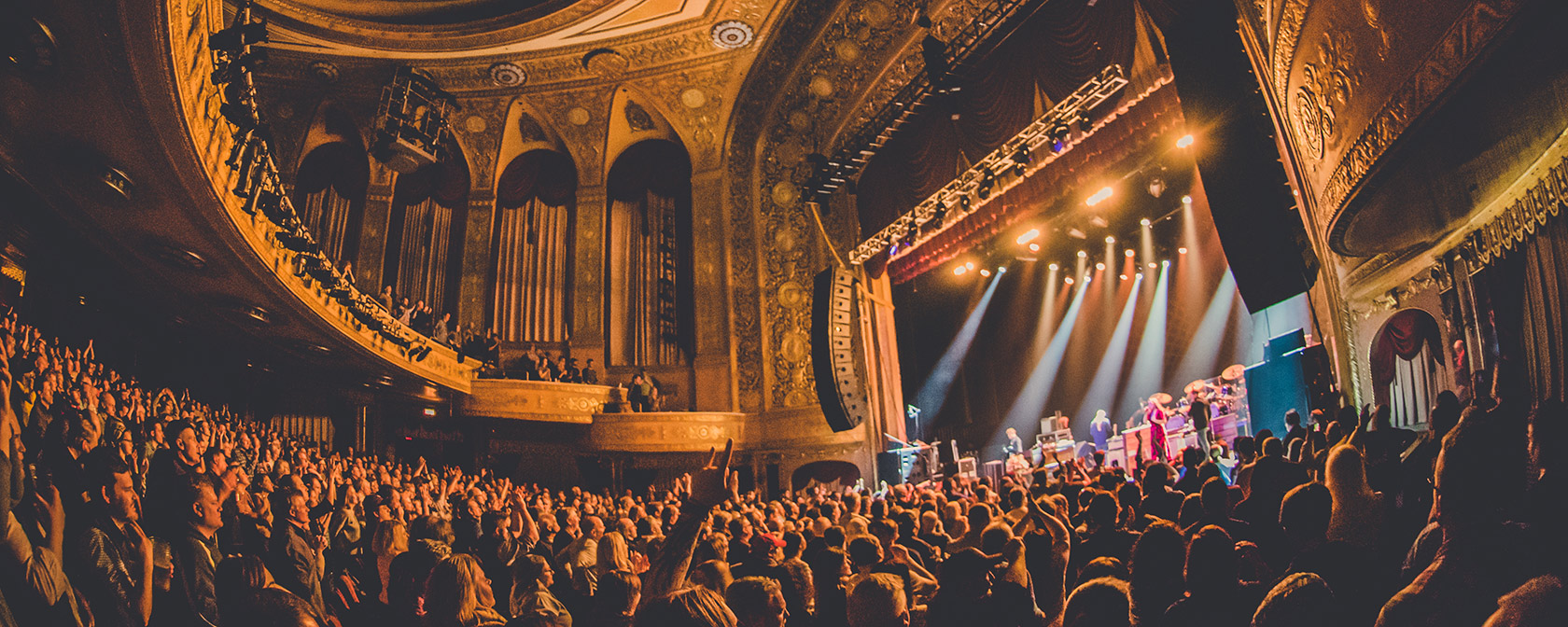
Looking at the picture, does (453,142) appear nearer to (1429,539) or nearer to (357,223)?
(357,223)

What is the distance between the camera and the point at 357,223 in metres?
18.3

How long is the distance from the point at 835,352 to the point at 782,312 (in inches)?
247

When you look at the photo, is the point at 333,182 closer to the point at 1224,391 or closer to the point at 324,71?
the point at 324,71

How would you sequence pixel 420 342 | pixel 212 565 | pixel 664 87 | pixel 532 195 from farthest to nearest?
pixel 532 195, pixel 664 87, pixel 420 342, pixel 212 565

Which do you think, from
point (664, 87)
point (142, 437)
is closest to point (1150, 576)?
point (142, 437)

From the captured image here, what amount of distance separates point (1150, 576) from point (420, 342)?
13.0 meters

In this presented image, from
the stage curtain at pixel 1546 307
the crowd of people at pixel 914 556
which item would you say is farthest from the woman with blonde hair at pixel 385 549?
the stage curtain at pixel 1546 307

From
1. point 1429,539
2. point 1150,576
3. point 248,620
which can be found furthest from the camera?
point 248,620

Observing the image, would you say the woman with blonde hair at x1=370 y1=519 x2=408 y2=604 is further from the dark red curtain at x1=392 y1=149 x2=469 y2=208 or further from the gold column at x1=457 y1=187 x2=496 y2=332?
the dark red curtain at x1=392 y1=149 x2=469 y2=208

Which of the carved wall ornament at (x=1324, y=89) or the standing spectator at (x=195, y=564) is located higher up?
the carved wall ornament at (x=1324, y=89)

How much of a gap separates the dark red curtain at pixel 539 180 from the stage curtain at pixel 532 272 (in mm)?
250

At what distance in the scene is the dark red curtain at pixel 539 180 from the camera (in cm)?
1942

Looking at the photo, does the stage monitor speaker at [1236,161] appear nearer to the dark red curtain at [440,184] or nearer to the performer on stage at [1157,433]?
the performer on stage at [1157,433]

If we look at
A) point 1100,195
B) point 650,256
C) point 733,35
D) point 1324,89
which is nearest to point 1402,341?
point 1324,89
